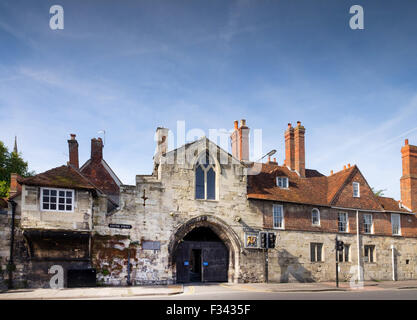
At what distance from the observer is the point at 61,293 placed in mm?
20453

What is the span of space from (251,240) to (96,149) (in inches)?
591

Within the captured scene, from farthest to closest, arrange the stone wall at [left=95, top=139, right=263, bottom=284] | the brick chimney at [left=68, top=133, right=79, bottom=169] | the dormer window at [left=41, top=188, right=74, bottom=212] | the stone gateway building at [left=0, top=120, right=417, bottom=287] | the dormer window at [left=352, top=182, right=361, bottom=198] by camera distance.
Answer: the dormer window at [left=352, top=182, right=361, bottom=198]
the brick chimney at [left=68, top=133, right=79, bottom=169]
the stone wall at [left=95, top=139, right=263, bottom=284]
the stone gateway building at [left=0, top=120, right=417, bottom=287]
the dormer window at [left=41, top=188, right=74, bottom=212]

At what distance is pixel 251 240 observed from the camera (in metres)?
28.4

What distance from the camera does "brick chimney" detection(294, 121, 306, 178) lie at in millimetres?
33625

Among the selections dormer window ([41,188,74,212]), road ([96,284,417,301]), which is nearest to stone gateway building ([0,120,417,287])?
dormer window ([41,188,74,212])

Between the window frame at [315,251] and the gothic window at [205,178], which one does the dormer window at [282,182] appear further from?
the gothic window at [205,178]

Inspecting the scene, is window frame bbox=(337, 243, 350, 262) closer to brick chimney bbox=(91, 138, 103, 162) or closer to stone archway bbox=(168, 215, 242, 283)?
stone archway bbox=(168, 215, 242, 283)

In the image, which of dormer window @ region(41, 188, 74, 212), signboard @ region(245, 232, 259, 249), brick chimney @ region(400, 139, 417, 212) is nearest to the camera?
dormer window @ region(41, 188, 74, 212)

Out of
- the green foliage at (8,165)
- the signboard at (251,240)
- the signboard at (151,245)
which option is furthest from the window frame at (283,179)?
the green foliage at (8,165)

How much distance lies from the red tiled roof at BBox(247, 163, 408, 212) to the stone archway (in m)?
2.94

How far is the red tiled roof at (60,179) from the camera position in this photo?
22.9 m

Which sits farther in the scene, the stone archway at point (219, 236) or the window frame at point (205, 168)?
the window frame at point (205, 168)

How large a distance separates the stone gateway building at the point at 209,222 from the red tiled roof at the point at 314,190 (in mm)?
107

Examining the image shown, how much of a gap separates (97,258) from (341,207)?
726 inches
